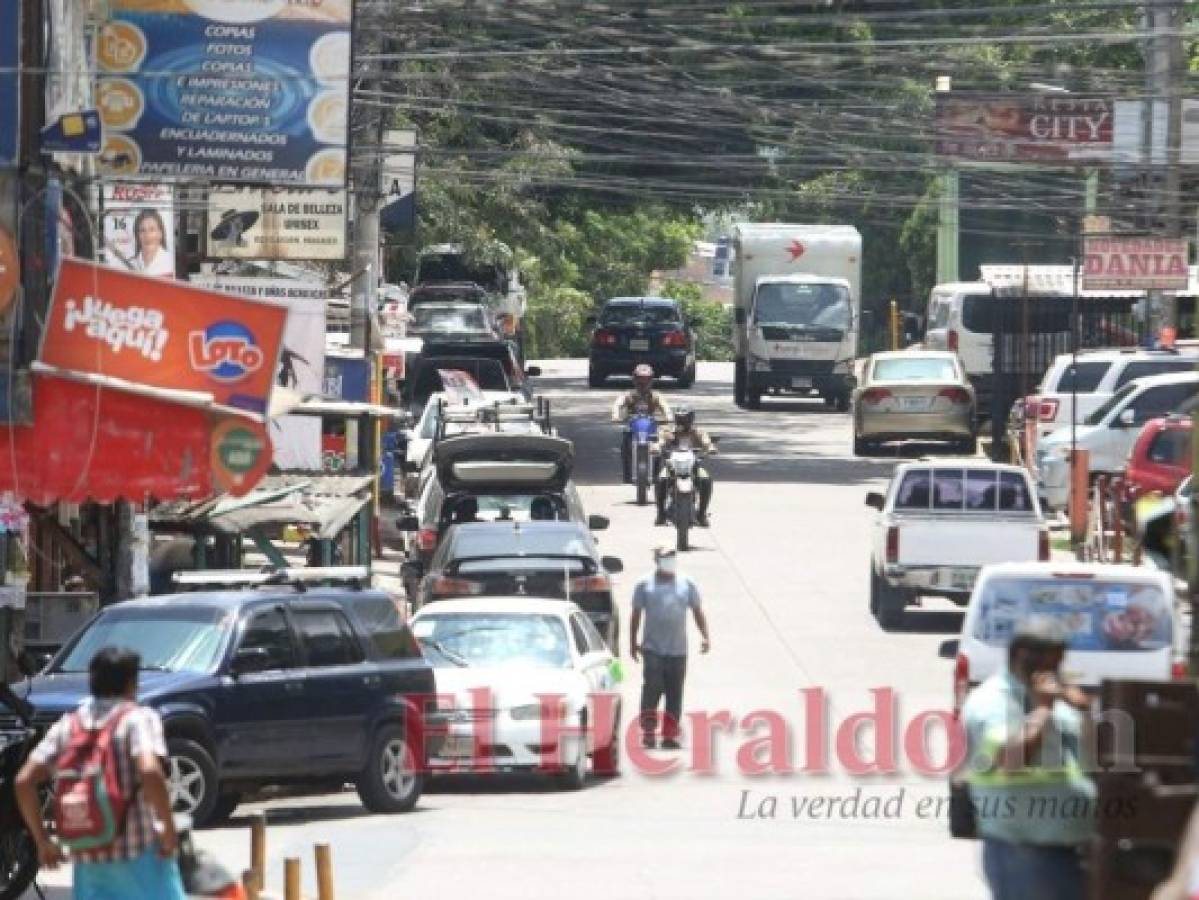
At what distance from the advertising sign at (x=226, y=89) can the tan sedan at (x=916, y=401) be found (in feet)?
75.8

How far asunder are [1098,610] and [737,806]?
120 inches

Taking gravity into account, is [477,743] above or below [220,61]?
below

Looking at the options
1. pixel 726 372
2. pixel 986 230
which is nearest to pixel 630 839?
pixel 986 230

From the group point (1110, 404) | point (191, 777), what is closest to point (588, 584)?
point (191, 777)

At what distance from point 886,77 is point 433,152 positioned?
18625mm

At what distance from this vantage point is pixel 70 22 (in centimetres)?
2328

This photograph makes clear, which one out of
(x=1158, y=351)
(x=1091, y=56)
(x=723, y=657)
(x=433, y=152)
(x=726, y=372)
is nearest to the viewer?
(x=723, y=657)

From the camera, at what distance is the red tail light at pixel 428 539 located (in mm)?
31016

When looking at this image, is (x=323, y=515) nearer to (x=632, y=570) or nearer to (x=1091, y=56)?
(x=632, y=570)

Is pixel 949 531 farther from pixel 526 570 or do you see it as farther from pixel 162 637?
pixel 162 637

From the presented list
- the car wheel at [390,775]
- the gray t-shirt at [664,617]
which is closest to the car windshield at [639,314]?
the gray t-shirt at [664,617]

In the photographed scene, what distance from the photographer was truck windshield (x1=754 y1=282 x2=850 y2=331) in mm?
56688

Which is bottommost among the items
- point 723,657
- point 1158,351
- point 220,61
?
point 723,657

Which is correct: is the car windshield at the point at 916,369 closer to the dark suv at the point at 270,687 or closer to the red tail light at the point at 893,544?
the red tail light at the point at 893,544
